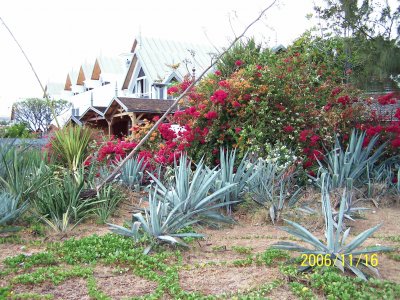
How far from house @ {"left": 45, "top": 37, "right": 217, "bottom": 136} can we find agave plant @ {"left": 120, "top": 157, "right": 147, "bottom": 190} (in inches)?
381

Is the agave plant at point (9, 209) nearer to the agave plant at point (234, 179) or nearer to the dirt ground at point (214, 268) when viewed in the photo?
the dirt ground at point (214, 268)

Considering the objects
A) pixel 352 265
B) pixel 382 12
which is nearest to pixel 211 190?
pixel 352 265

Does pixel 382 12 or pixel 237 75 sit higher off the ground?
pixel 382 12

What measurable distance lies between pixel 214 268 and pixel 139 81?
26.9m

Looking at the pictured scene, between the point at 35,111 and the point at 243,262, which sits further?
the point at 35,111

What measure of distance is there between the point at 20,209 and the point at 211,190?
2745 mm

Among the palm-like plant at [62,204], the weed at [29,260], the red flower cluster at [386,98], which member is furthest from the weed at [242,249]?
the red flower cluster at [386,98]

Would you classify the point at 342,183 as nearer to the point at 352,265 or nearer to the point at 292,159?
the point at 292,159

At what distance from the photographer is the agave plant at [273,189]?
6.21 metres

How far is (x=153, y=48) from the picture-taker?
98.6 feet

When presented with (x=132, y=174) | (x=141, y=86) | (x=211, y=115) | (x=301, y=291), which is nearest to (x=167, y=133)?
(x=211, y=115)

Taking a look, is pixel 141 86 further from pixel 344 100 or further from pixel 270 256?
pixel 270 256
